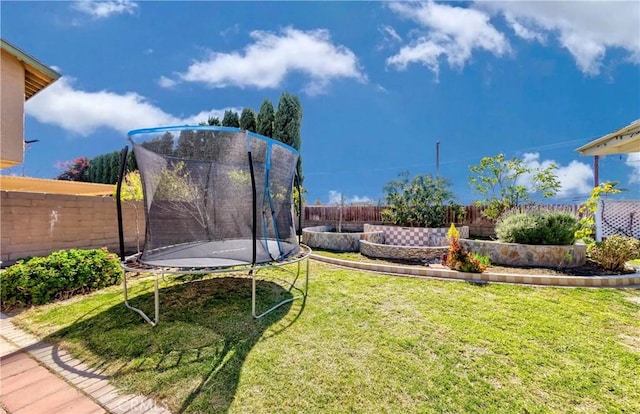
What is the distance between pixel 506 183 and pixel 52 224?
13160 mm

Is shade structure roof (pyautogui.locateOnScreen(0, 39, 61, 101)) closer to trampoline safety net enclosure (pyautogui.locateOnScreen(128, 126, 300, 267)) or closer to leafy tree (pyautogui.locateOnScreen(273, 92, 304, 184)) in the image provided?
trampoline safety net enclosure (pyautogui.locateOnScreen(128, 126, 300, 267))

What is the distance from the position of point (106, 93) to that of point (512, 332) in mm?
14935

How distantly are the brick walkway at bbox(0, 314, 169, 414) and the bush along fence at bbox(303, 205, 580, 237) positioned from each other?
9.38m

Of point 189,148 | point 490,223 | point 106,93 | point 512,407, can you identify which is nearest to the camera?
point 512,407

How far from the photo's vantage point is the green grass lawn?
199 centimetres

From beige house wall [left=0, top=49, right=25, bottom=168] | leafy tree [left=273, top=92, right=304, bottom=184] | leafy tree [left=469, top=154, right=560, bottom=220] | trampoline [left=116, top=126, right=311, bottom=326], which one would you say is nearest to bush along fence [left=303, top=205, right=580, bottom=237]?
leafy tree [left=469, top=154, right=560, bottom=220]

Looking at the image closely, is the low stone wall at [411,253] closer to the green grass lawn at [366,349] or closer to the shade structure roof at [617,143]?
the green grass lawn at [366,349]

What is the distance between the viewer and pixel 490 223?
10148 millimetres

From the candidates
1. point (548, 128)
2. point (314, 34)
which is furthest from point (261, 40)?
point (548, 128)

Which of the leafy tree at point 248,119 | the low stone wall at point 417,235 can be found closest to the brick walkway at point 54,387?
the low stone wall at point 417,235

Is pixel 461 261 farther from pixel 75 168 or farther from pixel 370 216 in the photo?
pixel 75 168

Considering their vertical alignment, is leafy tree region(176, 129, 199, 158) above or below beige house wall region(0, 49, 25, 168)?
below

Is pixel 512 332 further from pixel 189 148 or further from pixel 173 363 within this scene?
pixel 189 148

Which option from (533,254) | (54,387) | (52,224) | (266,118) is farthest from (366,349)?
(266,118)
